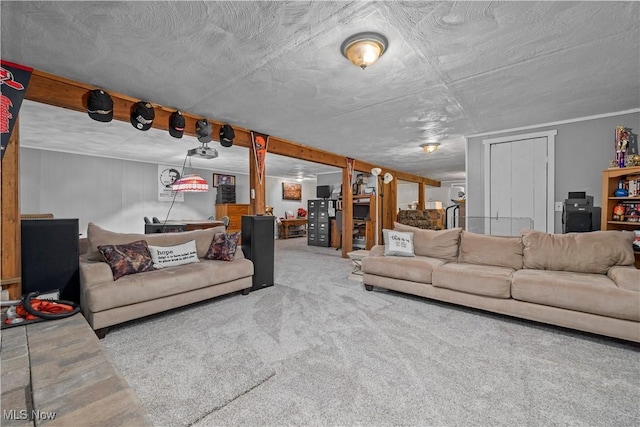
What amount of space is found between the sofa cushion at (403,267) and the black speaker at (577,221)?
72.0 inches

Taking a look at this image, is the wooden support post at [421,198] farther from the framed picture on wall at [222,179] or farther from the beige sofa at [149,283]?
the beige sofa at [149,283]

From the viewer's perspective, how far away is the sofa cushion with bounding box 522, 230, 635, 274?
8.96 feet

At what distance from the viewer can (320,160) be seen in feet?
19.4

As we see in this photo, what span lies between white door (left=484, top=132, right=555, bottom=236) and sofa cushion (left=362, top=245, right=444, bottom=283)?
1955mm

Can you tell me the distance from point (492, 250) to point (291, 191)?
27.9 ft

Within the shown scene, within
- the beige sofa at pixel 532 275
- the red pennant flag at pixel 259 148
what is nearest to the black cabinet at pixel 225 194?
the red pennant flag at pixel 259 148

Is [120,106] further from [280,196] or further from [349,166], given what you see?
[280,196]

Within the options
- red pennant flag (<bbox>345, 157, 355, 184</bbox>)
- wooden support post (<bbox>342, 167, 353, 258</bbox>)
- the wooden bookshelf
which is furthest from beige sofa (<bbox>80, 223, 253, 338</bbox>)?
the wooden bookshelf

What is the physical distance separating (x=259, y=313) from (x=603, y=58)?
12.7 feet

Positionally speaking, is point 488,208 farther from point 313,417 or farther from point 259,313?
point 313,417

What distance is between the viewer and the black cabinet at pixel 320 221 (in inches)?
319

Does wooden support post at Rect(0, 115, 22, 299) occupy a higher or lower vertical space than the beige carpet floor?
higher

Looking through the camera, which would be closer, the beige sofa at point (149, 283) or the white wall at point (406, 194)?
the beige sofa at point (149, 283)

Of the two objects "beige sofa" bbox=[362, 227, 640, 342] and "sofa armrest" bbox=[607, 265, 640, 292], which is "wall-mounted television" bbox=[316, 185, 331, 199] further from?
"sofa armrest" bbox=[607, 265, 640, 292]
